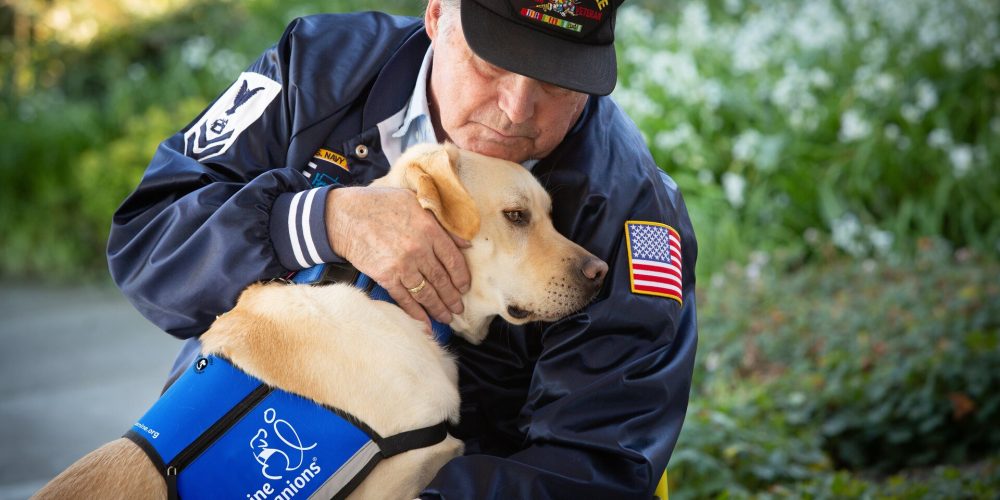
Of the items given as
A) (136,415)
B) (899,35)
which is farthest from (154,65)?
(899,35)

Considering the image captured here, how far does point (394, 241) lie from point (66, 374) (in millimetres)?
4567

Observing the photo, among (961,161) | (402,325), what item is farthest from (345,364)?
(961,161)

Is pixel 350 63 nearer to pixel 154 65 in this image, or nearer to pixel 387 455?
pixel 387 455

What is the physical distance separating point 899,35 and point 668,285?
5548 millimetres

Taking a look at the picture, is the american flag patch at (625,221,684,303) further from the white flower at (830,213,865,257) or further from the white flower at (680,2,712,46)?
the white flower at (680,2,712,46)

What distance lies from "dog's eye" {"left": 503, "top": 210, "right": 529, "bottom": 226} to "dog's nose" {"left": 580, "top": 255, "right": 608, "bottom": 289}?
0.23 metres

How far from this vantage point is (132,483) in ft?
6.79

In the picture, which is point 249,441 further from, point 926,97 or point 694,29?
point 694,29

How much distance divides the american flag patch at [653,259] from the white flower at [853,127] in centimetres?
383

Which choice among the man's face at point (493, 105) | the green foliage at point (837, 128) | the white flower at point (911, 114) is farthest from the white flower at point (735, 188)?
the man's face at point (493, 105)

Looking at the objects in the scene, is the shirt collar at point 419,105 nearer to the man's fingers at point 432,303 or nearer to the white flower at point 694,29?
the man's fingers at point 432,303

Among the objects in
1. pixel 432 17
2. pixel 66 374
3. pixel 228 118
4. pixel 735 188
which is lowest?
pixel 66 374

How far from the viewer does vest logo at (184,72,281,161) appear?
255 centimetres

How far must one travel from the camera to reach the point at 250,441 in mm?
2113
